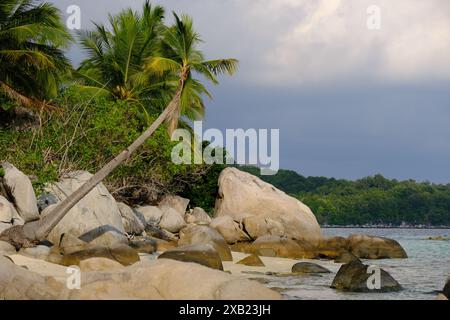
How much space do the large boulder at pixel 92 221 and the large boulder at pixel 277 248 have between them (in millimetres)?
4951

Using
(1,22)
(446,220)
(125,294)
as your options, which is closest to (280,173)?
(446,220)

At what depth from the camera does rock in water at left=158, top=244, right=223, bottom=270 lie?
14602mm

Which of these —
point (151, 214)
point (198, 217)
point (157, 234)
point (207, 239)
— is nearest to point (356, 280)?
point (207, 239)

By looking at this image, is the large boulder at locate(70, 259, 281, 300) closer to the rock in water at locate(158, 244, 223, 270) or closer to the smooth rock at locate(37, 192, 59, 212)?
the rock in water at locate(158, 244, 223, 270)

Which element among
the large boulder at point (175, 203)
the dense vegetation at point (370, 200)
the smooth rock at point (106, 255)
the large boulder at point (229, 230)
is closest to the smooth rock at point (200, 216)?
the large boulder at point (175, 203)

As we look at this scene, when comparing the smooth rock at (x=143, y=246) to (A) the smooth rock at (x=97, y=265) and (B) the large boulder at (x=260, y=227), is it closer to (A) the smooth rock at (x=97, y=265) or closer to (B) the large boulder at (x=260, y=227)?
(A) the smooth rock at (x=97, y=265)

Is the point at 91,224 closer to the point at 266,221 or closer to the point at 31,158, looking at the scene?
the point at 31,158

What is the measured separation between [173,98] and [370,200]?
92.1m

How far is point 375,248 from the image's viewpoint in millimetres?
26219

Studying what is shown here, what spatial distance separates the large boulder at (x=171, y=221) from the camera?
28562 millimetres

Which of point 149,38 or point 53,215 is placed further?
point 149,38

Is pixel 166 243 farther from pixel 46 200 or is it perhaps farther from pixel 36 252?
pixel 36 252
